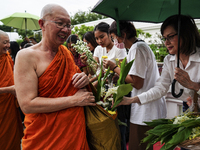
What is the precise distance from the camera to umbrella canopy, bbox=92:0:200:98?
1935mm

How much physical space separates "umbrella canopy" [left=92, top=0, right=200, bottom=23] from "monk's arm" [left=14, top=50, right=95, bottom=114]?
36.8 inches

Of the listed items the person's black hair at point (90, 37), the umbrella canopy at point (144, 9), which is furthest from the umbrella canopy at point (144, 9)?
the person's black hair at point (90, 37)

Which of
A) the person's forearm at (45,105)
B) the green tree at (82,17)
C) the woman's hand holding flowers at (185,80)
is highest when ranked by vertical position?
the green tree at (82,17)

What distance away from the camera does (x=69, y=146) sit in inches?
53.6

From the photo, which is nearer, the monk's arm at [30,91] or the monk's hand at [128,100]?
the monk's arm at [30,91]

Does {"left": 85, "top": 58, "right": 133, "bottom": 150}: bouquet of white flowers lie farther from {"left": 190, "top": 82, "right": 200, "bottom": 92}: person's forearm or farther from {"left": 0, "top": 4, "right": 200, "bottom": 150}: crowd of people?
{"left": 190, "top": 82, "right": 200, "bottom": 92}: person's forearm

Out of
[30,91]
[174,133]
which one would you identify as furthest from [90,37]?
[174,133]

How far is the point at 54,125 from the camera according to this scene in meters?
1.37

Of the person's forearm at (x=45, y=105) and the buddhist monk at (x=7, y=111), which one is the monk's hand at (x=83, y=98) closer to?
the person's forearm at (x=45, y=105)

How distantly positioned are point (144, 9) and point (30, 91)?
178 cm

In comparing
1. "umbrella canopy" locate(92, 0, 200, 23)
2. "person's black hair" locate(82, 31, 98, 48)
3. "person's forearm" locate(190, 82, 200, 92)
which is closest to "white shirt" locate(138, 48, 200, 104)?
"person's forearm" locate(190, 82, 200, 92)

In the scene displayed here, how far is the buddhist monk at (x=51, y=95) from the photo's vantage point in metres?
1.33

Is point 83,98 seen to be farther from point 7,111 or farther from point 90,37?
point 90,37

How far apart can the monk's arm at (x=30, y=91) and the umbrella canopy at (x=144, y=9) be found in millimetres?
934
